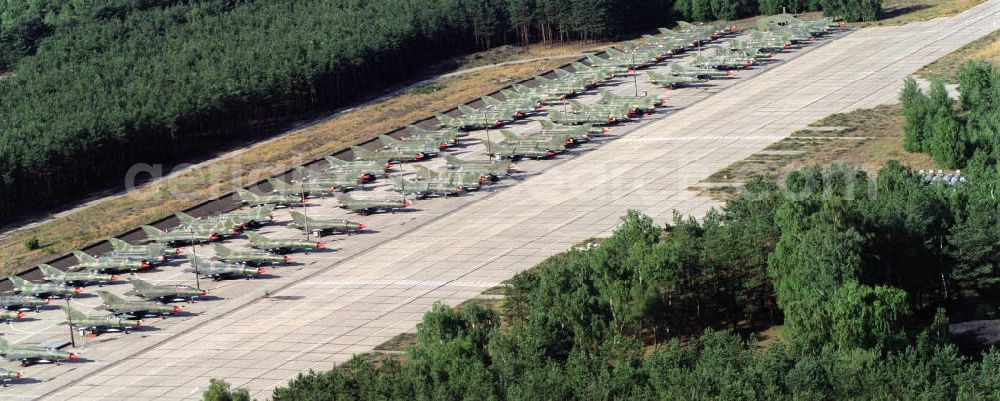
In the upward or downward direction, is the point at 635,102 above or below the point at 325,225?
above

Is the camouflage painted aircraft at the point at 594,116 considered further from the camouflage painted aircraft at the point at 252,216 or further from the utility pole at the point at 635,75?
the camouflage painted aircraft at the point at 252,216

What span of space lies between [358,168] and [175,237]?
79.7ft

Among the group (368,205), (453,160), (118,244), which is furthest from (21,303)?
(453,160)

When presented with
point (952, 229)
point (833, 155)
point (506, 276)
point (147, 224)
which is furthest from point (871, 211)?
point (147, 224)

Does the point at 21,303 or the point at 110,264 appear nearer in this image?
the point at 21,303

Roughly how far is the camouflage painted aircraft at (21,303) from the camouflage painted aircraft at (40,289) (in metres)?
1.15

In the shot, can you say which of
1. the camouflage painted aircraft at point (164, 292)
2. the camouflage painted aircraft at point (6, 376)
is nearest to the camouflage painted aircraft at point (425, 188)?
the camouflage painted aircraft at point (164, 292)

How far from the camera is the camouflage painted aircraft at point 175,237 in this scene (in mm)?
127125

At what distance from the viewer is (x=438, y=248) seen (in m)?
121

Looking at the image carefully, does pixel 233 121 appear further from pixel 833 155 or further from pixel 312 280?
pixel 833 155

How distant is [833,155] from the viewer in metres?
136

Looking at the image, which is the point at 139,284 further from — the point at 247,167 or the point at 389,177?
the point at 247,167

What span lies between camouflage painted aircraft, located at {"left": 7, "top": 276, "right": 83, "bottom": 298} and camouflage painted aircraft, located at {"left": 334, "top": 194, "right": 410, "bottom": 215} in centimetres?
2683

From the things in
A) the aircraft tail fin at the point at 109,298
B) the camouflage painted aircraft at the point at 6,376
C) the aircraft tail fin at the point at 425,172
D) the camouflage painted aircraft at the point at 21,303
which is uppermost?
the aircraft tail fin at the point at 425,172
